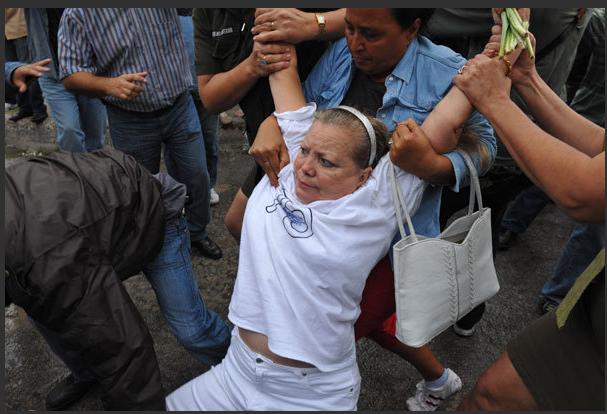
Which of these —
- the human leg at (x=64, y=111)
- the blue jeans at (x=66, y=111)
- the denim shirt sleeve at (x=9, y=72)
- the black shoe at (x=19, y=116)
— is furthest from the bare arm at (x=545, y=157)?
the black shoe at (x=19, y=116)

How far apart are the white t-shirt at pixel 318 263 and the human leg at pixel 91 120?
2.78 meters

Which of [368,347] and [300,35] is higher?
[300,35]

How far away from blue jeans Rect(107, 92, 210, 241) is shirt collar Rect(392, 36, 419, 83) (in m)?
1.77

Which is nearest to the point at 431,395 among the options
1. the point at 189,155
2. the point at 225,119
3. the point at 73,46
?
the point at 189,155

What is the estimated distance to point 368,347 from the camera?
285 cm

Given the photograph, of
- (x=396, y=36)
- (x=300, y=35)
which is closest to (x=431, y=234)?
(x=396, y=36)

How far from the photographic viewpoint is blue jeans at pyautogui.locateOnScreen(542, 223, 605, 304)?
8.96 ft

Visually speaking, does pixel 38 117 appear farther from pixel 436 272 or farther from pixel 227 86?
pixel 436 272

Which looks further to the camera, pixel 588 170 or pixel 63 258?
pixel 63 258

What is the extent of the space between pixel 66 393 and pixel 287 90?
72.1 inches

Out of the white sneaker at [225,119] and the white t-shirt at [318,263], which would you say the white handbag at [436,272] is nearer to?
the white t-shirt at [318,263]

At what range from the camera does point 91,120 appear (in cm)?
407

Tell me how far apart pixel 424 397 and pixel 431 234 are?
3.32 ft

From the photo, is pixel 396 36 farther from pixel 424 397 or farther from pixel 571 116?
pixel 424 397
